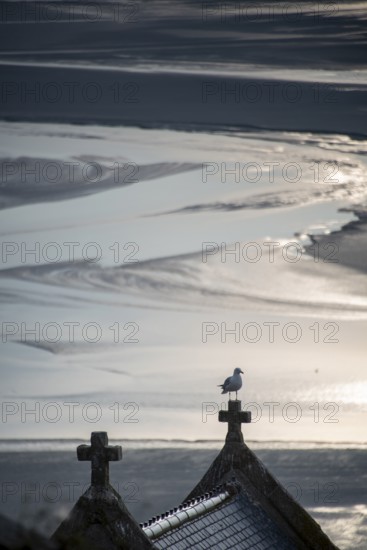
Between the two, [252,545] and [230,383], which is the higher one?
[230,383]

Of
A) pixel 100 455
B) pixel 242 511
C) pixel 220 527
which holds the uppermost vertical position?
pixel 100 455

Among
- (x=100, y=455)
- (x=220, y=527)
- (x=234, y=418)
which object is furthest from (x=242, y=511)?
(x=100, y=455)

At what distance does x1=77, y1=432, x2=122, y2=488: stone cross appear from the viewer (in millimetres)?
13820

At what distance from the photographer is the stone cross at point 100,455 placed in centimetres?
1382

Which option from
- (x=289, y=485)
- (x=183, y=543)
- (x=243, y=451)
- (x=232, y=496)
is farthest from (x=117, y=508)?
(x=289, y=485)

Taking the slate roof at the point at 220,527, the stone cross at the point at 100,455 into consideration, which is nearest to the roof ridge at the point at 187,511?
the slate roof at the point at 220,527

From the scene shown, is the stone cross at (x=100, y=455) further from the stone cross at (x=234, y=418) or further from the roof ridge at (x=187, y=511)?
the stone cross at (x=234, y=418)

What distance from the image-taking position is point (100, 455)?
1409cm

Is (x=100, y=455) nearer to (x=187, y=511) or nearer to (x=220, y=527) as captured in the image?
(x=187, y=511)

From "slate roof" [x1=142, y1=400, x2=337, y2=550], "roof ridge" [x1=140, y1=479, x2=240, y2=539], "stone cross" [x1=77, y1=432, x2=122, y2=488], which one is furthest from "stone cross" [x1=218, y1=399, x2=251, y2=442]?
"stone cross" [x1=77, y1=432, x2=122, y2=488]

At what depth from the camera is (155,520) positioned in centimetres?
1616

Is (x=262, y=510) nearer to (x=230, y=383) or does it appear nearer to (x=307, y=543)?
(x=307, y=543)

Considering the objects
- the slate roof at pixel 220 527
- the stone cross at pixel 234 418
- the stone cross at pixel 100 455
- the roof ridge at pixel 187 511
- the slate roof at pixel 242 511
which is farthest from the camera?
the stone cross at pixel 234 418

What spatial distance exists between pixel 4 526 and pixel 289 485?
203 ft
